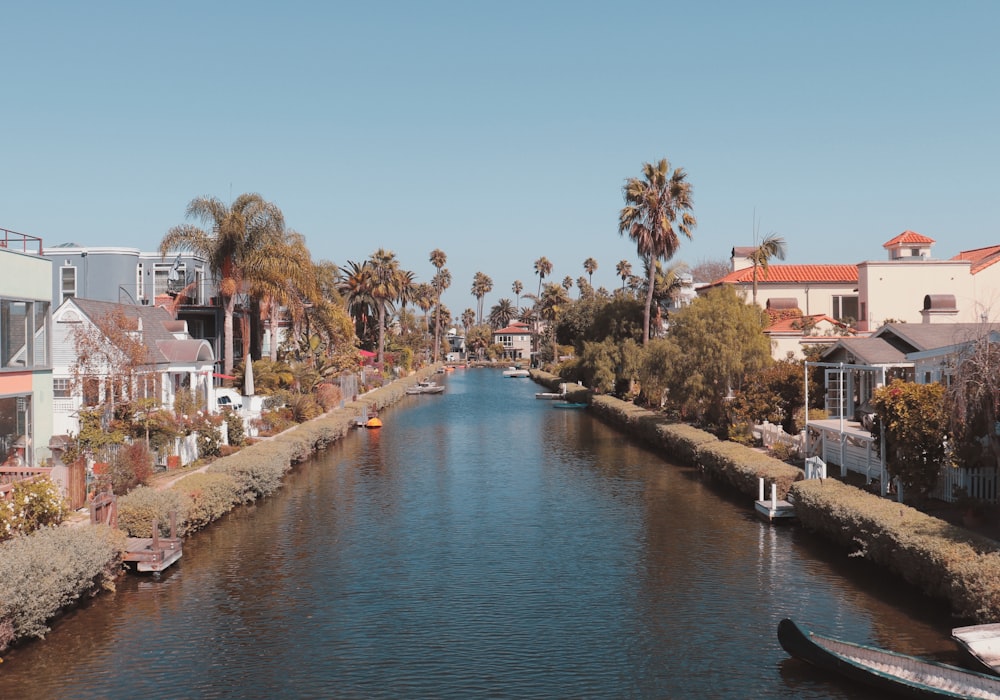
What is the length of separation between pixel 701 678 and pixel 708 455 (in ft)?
74.9

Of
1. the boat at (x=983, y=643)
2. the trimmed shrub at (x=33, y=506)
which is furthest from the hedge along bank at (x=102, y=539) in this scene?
the boat at (x=983, y=643)

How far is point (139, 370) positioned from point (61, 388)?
3694 millimetres

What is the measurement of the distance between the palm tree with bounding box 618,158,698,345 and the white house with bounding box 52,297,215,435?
3445 cm

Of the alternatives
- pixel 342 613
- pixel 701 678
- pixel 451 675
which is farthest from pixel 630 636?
pixel 342 613

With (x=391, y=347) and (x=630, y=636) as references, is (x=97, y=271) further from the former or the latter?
(x=391, y=347)

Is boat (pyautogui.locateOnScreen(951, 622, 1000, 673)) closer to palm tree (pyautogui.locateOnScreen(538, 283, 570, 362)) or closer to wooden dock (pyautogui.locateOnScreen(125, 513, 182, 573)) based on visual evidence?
wooden dock (pyautogui.locateOnScreen(125, 513, 182, 573))

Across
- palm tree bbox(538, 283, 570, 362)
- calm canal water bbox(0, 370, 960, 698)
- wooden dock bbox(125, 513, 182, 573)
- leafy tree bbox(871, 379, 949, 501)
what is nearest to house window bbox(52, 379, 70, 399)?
calm canal water bbox(0, 370, 960, 698)

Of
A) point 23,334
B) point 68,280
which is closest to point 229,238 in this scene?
point 68,280

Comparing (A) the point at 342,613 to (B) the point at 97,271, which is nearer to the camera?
(A) the point at 342,613

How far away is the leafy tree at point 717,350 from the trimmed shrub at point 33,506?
31049 mm

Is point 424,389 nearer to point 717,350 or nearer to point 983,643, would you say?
point 717,350

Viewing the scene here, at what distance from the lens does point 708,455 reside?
125 ft

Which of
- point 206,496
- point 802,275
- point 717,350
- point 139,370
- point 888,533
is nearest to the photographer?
point 888,533

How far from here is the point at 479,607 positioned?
2023 cm
